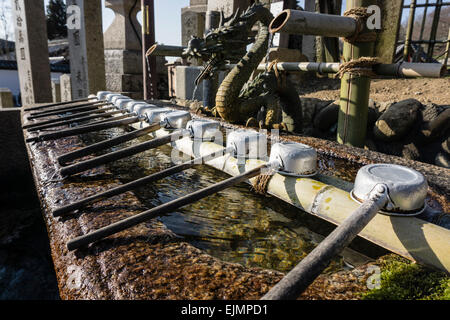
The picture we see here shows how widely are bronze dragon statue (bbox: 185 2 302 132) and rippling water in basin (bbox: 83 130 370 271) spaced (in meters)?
1.45

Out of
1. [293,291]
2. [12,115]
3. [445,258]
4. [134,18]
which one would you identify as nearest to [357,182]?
[445,258]

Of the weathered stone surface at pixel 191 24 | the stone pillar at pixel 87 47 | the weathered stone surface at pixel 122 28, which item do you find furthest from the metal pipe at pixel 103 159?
the weathered stone surface at pixel 191 24

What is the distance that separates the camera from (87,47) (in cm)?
714

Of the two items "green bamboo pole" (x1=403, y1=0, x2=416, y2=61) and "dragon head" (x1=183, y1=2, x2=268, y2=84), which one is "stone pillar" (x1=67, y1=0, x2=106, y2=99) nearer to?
"dragon head" (x1=183, y1=2, x2=268, y2=84)

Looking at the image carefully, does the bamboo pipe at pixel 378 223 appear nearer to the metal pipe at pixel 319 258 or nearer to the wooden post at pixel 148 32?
the metal pipe at pixel 319 258

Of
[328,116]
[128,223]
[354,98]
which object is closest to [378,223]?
[128,223]

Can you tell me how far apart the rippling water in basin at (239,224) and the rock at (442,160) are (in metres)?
3.15

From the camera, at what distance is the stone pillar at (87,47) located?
7.05 metres

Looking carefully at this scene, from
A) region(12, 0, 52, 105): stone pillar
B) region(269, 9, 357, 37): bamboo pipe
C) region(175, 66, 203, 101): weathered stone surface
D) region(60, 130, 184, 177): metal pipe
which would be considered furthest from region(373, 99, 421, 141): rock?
region(12, 0, 52, 105): stone pillar

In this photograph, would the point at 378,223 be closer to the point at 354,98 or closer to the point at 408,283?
the point at 408,283

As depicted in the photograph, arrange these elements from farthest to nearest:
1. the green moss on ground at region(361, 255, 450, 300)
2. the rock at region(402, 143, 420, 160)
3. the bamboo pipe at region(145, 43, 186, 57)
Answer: the bamboo pipe at region(145, 43, 186, 57), the rock at region(402, 143, 420, 160), the green moss on ground at region(361, 255, 450, 300)

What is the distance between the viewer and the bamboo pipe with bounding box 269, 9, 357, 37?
2.04m
